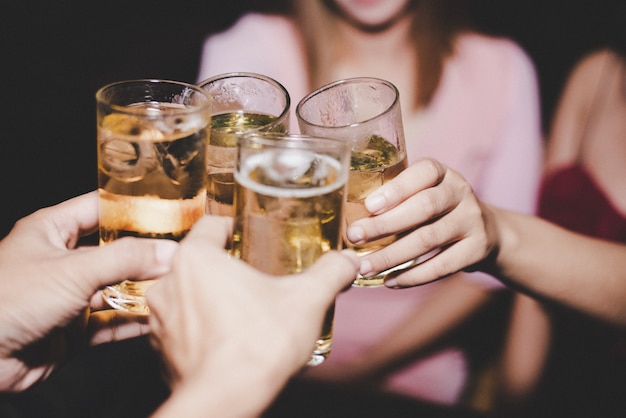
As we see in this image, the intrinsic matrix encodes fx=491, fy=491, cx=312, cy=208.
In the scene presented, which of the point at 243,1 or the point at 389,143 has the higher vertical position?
the point at 243,1

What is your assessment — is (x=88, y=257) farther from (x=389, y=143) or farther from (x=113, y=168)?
(x=389, y=143)

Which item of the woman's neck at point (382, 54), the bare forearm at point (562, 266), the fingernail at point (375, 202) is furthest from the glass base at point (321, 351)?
the woman's neck at point (382, 54)

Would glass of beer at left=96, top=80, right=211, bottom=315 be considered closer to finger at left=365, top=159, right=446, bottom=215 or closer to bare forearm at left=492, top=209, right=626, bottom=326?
Result: finger at left=365, top=159, right=446, bottom=215

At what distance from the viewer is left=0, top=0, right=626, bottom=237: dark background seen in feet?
6.82

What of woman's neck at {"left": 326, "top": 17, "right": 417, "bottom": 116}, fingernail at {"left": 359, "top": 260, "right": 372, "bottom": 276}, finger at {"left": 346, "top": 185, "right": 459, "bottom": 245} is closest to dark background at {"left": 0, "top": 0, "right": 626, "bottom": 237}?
woman's neck at {"left": 326, "top": 17, "right": 417, "bottom": 116}

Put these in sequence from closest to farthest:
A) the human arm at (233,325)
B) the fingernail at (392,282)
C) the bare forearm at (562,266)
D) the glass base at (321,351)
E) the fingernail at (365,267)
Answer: the human arm at (233,325)
the glass base at (321,351)
the fingernail at (365,267)
the fingernail at (392,282)
the bare forearm at (562,266)

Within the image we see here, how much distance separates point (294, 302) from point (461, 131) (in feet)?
5.55

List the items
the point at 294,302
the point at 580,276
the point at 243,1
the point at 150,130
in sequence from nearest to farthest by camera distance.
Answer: the point at 294,302 < the point at 150,130 < the point at 580,276 < the point at 243,1

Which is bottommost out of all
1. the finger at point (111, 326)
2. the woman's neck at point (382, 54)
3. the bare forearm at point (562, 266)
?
the finger at point (111, 326)

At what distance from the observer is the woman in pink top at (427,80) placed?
2.15 m

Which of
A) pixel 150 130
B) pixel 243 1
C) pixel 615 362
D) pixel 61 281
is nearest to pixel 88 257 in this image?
pixel 61 281

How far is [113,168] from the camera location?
926 millimetres

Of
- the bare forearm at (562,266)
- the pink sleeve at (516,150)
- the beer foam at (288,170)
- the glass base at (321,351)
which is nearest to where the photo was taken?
the beer foam at (288,170)

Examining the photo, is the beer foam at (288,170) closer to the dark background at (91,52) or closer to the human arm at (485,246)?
the human arm at (485,246)
